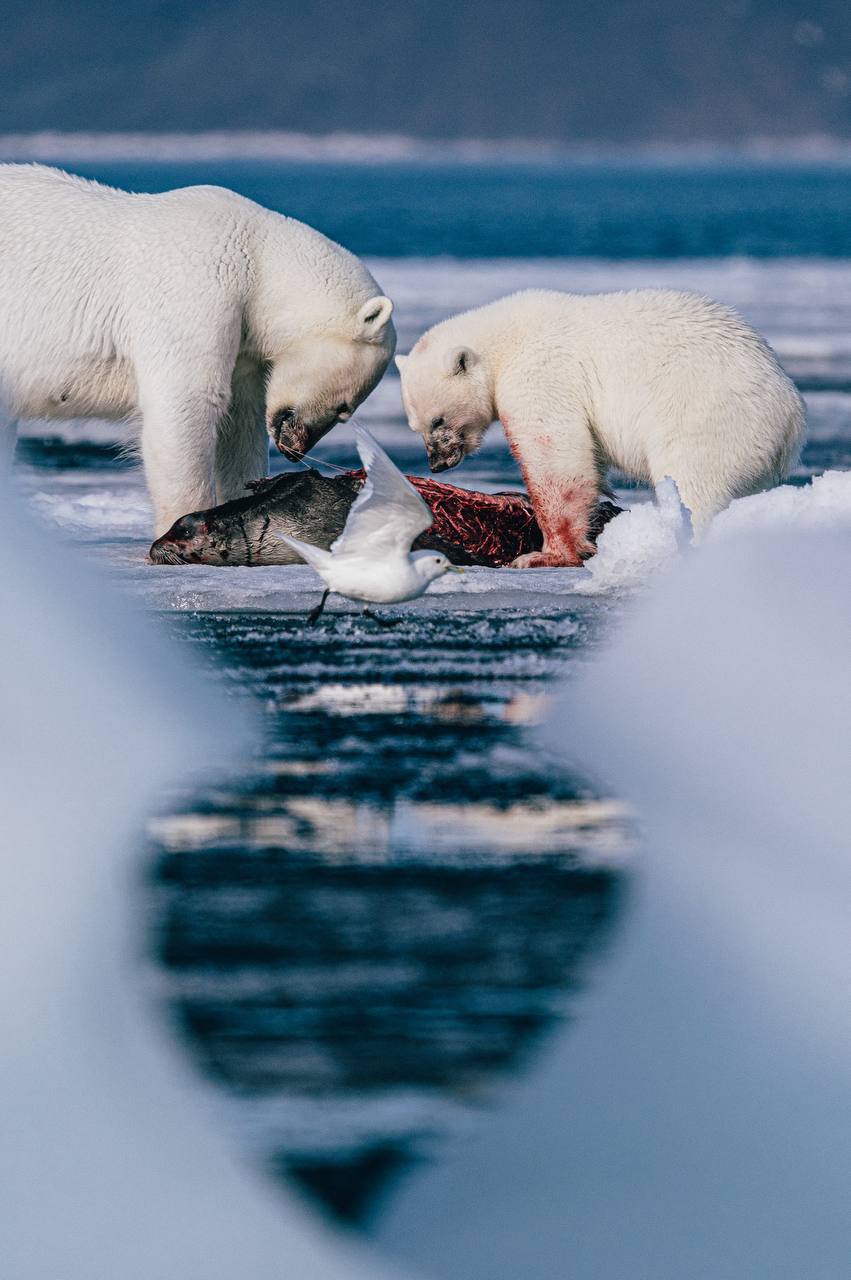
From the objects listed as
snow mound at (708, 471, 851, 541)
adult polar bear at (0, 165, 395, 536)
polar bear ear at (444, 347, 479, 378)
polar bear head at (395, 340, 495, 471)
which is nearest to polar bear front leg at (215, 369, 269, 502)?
adult polar bear at (0, 165, 395, 536)

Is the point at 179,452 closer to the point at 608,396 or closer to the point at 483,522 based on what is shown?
the point at 483,522

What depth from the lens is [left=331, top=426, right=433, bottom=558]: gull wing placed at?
4.56 metres

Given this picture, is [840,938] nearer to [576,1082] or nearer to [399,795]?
[576,1082]

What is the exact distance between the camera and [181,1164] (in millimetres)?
2459

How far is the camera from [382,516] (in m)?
4.59

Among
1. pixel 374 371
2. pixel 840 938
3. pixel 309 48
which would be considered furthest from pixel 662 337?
pixel 309 48

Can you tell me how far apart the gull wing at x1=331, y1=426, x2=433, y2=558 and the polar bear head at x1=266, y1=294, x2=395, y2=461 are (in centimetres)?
176

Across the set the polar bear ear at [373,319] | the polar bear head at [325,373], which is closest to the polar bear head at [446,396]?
the polar bear head at [325,373]

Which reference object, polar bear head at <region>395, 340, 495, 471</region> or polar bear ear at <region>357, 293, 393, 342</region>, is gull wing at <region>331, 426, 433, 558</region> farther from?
polar bear head at <region>395, 340, 495, 471</region>

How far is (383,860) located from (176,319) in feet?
10.5

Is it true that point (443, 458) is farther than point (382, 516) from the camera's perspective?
Yes

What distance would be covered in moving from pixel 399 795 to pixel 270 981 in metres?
0.90

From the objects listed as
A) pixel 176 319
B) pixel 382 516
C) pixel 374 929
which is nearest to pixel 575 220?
pixel 176 319

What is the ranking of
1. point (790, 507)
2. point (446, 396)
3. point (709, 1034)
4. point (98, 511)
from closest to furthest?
point (709, 1034)
point (790, 507)
point (446, 396)
point (98, 511)
